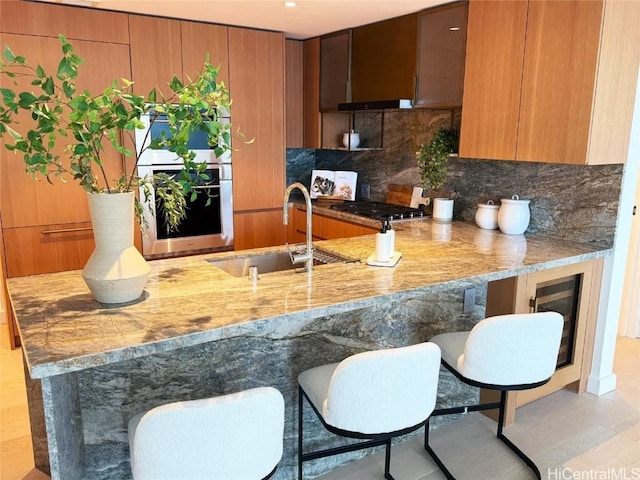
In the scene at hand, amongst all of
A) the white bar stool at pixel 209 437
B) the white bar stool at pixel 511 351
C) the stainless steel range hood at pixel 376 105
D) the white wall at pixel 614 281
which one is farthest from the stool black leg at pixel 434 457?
the stainless steel range hood at pixel 376 105

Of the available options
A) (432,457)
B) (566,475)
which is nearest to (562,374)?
(566,475)

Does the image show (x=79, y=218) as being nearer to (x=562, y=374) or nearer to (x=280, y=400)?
(x=280, y=400)

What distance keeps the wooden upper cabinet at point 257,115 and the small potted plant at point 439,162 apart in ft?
4.38

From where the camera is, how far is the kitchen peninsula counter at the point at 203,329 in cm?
148

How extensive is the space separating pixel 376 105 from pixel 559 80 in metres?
1.35

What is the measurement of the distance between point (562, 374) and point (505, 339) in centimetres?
129

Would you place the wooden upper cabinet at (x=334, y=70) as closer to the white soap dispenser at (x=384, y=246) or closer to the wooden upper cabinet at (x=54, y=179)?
the wooden upper cabinet at (x=54, y=179)

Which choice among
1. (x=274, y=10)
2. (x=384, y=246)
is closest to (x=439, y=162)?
(x=384, y=246)

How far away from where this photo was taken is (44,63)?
10.8ft

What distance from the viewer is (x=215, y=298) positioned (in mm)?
1828

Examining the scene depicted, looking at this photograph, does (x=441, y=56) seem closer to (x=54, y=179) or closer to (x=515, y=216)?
(x=515, y=216)

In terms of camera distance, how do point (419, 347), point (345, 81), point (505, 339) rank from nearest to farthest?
point (419, 347)
point (505, 339)
point (345, 81)

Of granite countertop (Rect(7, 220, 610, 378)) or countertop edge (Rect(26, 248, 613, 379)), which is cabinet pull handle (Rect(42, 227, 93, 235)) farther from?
countertop edge (Rect(26, 248, 613, 379))

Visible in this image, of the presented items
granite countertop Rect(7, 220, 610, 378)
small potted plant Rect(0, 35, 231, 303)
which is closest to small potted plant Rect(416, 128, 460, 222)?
granite countertop Rect(7, 220, 610, 378)
